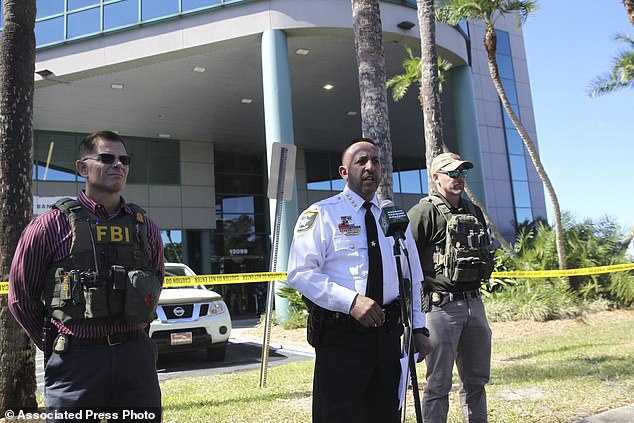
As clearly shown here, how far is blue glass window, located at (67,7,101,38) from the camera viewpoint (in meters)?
15.0

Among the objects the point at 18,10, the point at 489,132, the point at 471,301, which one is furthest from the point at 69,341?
the point at 489,132

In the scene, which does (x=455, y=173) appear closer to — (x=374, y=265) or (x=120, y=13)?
(x=374, y=265)

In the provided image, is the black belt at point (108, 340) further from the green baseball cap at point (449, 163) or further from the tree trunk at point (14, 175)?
the tree trunk at point (14, 175)

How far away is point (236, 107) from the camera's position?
19.2 m

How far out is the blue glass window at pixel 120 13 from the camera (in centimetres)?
1470

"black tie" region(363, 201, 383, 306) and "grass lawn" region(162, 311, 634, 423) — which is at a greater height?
"black tie" region(363, 201, 383, 306)

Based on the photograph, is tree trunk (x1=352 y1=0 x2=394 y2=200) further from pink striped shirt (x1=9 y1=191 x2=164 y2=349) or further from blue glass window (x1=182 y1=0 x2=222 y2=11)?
blue glass window (x1=182 y1=0 x2=222 y2=11)

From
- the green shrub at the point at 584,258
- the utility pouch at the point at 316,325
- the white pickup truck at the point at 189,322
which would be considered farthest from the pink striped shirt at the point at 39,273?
the green shrub at the point at 584,258

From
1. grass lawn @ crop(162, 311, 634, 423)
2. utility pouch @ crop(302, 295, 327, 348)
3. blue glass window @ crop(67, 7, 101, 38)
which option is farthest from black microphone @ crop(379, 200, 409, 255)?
blue glass window @ crop(67, 7, 101, 38)

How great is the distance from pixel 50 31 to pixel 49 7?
0.90m

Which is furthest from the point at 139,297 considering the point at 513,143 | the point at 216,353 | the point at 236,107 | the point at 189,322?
the point at 513,143

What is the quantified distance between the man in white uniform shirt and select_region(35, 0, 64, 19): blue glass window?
1564cm

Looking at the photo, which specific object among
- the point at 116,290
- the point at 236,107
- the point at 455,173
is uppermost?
the point at 236,107

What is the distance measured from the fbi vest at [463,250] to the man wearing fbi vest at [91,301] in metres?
2.03
